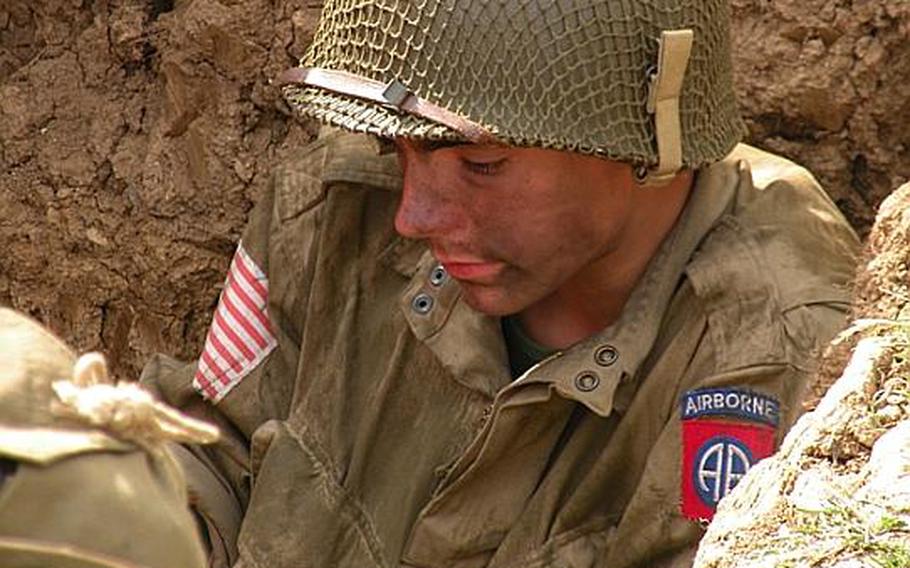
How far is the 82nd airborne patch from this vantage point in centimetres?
448

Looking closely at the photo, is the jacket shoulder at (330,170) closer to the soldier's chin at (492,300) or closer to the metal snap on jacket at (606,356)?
the soldier's chin at (492,300)

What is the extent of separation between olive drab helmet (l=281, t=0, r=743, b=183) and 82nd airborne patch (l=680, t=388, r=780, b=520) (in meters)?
0.44

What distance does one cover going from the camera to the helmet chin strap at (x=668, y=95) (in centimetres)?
438

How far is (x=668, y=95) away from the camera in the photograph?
441 centimetres

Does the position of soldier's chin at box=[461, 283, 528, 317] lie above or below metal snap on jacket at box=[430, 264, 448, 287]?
above

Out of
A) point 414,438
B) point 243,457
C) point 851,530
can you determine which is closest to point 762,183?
point 414,438

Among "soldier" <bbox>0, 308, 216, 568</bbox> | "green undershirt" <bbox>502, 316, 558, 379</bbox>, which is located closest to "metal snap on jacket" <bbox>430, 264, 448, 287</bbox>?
"green undershirt" <bbox>502, 316, 558, 379</bbox>

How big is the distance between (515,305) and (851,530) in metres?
1.32

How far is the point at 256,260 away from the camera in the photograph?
5203 mm

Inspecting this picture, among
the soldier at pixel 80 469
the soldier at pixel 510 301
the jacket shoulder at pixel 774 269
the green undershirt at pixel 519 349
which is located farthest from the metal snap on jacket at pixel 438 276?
the soldier at pixel 80 469

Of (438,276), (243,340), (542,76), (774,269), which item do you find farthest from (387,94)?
(243,340)

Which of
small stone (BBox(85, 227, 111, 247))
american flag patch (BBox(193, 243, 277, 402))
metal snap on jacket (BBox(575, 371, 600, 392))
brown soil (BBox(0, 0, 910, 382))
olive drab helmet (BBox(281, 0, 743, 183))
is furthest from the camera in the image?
small stone (BBox(85, 227, 111, 247))

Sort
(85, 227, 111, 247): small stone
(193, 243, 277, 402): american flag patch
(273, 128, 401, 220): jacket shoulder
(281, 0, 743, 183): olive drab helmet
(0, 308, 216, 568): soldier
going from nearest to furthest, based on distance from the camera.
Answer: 1. (0, 308, 216, 568): soldier
2. (281, 0, 743, 183): olive drab helmet
3. (273, 128, 401, 220): jacket shoulder
4. (193, 243, 277, 402): american flag patch
5. (85, 227, 111, 247): small stone

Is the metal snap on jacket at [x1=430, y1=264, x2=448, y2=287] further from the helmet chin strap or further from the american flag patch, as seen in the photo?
the helmet chin strap
